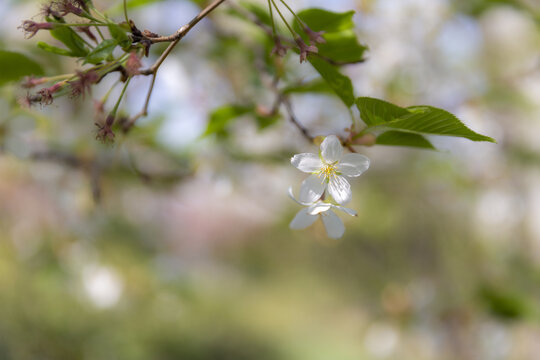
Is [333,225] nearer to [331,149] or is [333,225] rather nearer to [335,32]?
[331,149]

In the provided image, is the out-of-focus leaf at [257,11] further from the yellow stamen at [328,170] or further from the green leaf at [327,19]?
the yellow stamen at [328,170]

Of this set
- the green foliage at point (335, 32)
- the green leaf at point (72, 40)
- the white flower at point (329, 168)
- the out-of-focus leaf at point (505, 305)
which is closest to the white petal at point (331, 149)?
the white flower at point (329, 168)

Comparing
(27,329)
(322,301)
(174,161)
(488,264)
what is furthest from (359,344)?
(174,161)

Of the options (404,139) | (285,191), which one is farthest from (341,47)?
(285,191)

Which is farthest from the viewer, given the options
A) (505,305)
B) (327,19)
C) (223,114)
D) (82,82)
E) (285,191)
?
(285,191)

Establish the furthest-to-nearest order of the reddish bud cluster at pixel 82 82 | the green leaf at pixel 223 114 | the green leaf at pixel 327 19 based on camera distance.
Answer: the green leaf at pixel 223 114, the green leaf at pixel 327 19, the reddish bud cluster at pixel 82 82

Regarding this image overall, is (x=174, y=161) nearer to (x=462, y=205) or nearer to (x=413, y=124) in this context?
(x=413, y=124)
